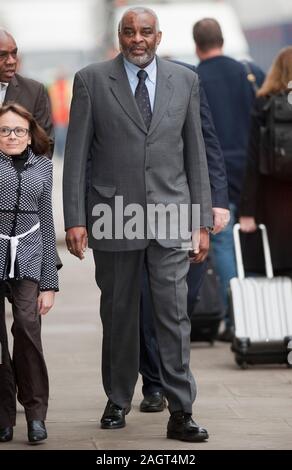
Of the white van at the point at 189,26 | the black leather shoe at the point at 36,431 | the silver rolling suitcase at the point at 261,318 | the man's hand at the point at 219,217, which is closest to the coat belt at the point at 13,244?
the black leather shoe at the point at 36,431

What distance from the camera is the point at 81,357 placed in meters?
10.2

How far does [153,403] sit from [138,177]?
128 centimetres

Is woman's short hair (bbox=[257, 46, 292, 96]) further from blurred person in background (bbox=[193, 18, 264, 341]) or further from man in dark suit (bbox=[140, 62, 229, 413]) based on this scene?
man in dark suit (bbox=[140, 62, 229, 413])

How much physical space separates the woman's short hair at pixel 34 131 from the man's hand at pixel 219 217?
104 centimetres

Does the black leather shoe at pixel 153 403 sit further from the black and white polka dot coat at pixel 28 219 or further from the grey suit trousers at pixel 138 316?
the black and white polka dot coat at pixel 28 219

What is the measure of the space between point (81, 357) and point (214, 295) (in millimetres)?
955

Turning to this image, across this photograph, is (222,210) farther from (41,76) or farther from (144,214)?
(41,76)

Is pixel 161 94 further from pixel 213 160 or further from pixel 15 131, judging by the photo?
pixel 213 160

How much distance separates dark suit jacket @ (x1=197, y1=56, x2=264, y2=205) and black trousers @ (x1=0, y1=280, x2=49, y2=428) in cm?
401

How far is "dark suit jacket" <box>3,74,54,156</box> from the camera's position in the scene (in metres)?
7.96

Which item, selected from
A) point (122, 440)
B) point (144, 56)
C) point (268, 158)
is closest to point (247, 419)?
point (122, 440)

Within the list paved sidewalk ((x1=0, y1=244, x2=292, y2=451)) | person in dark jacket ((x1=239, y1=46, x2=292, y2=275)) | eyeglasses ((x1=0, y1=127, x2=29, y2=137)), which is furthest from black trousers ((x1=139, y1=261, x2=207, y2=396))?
person in dark jacket ((x1=239, y1=46, x2=292, y2=275))

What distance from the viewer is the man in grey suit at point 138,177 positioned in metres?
7.22

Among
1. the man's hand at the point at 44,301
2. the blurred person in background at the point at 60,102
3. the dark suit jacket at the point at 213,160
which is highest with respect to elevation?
the blurred person in background at the point at 60,102
